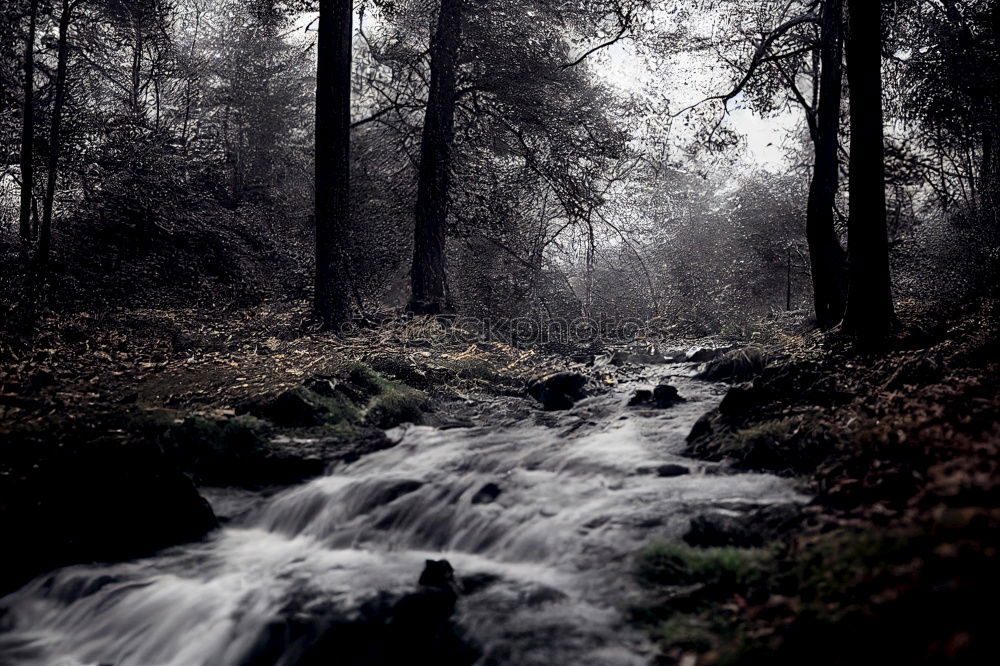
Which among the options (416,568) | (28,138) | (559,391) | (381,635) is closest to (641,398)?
(559,391)

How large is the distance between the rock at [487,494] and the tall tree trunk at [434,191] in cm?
853

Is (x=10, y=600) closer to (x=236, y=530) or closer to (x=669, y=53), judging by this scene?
(x=236, y=530)

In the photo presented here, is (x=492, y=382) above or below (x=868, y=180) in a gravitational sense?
below

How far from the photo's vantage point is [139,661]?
4703 millimetres

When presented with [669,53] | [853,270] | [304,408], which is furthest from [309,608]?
[669,53]

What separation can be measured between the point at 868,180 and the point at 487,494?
623 cm

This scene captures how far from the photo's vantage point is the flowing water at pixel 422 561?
4.38 metres

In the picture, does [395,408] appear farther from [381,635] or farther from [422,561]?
[381,635]

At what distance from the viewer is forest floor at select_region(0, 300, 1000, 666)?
10.4 ft

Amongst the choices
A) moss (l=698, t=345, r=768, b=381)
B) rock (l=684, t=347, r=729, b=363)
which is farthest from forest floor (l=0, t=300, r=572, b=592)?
A: moss (l=698, t=345, r=768, b=381)

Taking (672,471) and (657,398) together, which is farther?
(657,398)

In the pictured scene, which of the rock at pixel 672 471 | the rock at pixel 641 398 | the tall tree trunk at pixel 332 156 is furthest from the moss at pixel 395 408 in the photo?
the rock at pixel 672 471

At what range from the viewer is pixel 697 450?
22.5 feet

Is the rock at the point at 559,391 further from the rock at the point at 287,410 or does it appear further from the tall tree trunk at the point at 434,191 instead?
the tall tree trunk at the point at 434,191
